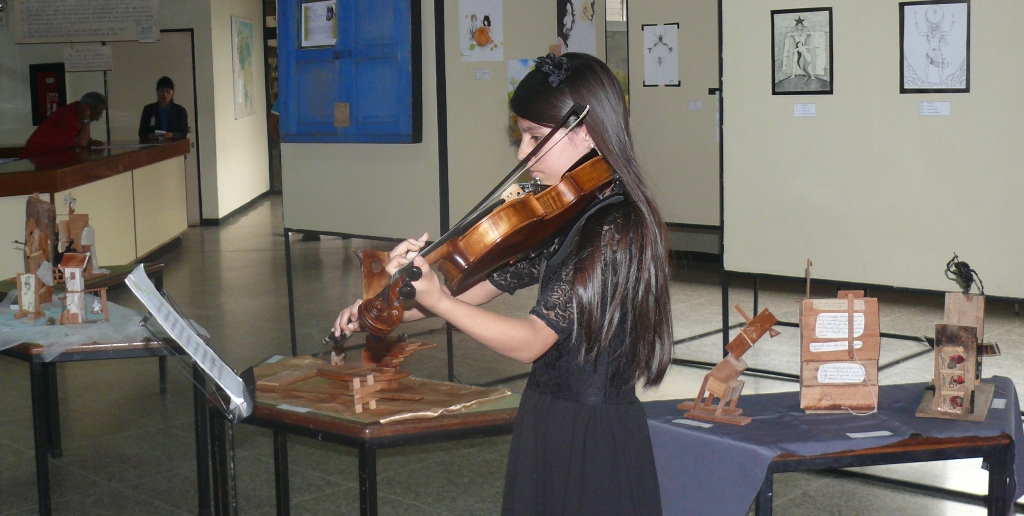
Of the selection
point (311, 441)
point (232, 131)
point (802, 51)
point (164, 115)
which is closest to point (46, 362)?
point (311, 441)

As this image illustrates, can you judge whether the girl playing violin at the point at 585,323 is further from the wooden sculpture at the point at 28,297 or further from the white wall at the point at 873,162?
the white wall at the point at 873,162

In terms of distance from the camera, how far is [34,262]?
3.62 m

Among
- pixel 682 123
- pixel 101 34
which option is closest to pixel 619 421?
pixel 682 123

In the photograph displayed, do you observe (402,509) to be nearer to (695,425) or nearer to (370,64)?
(695,425)

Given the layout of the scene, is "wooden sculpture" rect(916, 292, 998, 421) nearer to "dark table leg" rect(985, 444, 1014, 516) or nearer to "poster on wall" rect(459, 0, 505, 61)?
"dark table leg" rect(985, 444, 1014, 516)

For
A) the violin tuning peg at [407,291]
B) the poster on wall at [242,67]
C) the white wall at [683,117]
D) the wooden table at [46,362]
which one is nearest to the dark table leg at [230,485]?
the wooden table at [46,362]

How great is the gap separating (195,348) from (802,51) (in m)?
3.07

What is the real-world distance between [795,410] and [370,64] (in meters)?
3.04

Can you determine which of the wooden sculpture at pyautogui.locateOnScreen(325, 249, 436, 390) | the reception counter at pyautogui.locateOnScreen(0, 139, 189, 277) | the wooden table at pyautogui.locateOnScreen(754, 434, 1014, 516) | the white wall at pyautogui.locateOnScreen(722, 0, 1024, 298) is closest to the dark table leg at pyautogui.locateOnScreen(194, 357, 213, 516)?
the wooden sculpture at pyautogui.locateOnScreen(325, 249, 436, 390)

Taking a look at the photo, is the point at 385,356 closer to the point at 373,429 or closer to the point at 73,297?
the point at 373,429

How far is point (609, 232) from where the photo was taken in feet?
5.60

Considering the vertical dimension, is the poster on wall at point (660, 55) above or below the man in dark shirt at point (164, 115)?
above

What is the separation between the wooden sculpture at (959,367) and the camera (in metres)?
2.50

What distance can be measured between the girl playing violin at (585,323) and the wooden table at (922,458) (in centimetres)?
50
